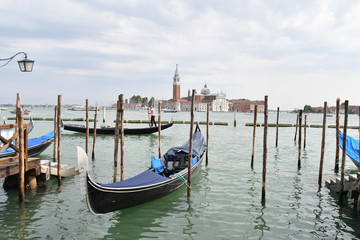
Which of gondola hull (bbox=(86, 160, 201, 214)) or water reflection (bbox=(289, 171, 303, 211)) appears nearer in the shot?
gondola hull (bbox=(86, 160, 201, 214))

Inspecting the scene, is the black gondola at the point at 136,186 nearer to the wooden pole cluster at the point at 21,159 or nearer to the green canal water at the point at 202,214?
the green canal water at the point at 202,214

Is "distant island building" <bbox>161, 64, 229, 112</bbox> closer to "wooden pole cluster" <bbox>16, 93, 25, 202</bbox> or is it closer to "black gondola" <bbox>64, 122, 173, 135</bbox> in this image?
"black gondola" <bbox>64, 122, 173, 135</bbox>

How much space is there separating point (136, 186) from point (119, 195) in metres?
0.37

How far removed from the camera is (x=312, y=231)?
496 centimetres

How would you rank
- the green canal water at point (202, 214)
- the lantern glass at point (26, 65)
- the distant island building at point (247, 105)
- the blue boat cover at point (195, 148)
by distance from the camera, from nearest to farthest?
the green canal water at point (202, 214)
the lantern glass at point (26, 65)
the blue boat cover at point (195, 148)
the distant island building at point (247, 105)

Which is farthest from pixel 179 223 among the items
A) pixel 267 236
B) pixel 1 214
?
pixel 1 214

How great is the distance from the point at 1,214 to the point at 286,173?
24.1ft

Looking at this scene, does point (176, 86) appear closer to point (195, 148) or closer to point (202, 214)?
point (195, 148)

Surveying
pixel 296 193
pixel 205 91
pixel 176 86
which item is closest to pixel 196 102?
pixel 176 86

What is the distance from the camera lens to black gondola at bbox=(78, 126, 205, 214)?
15.2ft

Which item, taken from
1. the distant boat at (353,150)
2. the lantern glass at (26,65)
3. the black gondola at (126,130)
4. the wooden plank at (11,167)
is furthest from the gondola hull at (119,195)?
the black gondola at (126,130)

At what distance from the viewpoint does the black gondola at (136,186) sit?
4.64m

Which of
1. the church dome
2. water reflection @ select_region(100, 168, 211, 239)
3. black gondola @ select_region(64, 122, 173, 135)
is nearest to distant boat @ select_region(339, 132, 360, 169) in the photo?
water reflection @ select_region(100, 168, 211, 239)

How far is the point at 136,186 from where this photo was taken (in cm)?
536
